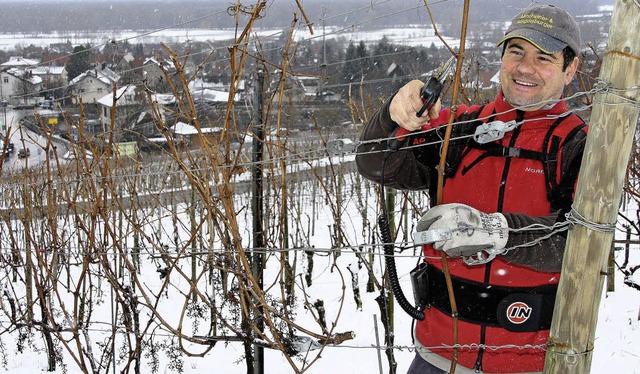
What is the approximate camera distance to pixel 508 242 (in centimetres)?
139

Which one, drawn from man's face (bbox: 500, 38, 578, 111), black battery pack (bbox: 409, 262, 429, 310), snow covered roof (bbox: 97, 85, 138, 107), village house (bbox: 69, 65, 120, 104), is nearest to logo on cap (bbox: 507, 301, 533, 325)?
black battery pack (bbox: 409, 262, 429, 310)

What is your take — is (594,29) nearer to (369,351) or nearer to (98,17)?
(369,351)

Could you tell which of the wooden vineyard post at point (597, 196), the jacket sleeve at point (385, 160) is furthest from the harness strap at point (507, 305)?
the jacket sleeve at point (385, 160)

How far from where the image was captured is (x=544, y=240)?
1428mm

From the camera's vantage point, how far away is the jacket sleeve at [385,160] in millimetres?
1597

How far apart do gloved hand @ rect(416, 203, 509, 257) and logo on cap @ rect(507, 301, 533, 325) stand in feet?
0.83

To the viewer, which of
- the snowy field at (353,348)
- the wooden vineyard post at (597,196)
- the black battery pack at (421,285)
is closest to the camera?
the wooden vineyard post at (597,196)

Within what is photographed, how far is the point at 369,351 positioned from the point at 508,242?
3.55 meters

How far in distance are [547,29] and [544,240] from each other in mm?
540

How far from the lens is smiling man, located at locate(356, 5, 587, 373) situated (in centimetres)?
147

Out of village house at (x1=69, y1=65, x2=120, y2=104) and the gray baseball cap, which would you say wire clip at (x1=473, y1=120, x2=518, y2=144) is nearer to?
the gray baseball cap

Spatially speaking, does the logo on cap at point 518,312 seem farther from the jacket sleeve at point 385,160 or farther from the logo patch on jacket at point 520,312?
the jacket sleeve at point 385,160

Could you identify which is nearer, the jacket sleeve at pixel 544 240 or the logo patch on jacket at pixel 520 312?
the jacket sleeve at pixel 544 240

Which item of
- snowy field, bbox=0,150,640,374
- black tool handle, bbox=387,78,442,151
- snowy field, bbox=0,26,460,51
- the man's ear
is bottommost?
snowy field, bbox=0,150,640,374
